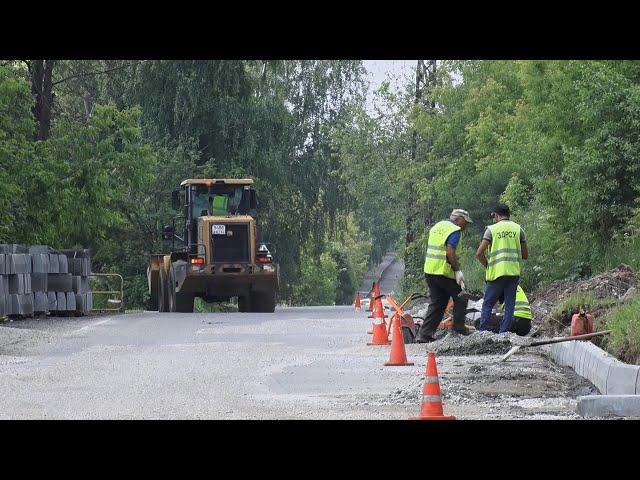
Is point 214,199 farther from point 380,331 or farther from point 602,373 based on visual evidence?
point 602,373

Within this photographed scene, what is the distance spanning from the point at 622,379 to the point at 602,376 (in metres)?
0.94

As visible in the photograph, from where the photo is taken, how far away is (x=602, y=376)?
47.6 ft

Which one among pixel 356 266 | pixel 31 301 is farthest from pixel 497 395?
pixel 356 266

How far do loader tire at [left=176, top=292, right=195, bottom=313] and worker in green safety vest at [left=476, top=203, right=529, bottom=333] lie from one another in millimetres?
16319

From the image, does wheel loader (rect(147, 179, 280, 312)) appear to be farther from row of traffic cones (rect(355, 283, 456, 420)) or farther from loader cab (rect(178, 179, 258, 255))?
row of traffic cones (rect(355, 283, 456, 420))

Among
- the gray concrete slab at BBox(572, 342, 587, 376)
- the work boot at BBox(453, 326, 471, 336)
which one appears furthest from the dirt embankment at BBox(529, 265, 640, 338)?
the work boot at BBox(453, 326, 471, 336)

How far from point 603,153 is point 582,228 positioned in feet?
6.89

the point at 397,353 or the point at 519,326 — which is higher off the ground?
the point at 519,326

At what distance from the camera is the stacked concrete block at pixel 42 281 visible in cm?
2830

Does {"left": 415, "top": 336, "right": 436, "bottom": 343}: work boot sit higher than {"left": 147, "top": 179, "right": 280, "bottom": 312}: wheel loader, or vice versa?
{"left": 147, "top": 179, "right": 280, "bottom": 312}: wheel loader

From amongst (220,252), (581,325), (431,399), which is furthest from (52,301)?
(431,399)

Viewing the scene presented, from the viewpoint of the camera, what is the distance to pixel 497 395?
14.4 meters

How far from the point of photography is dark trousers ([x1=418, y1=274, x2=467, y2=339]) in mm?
20281
